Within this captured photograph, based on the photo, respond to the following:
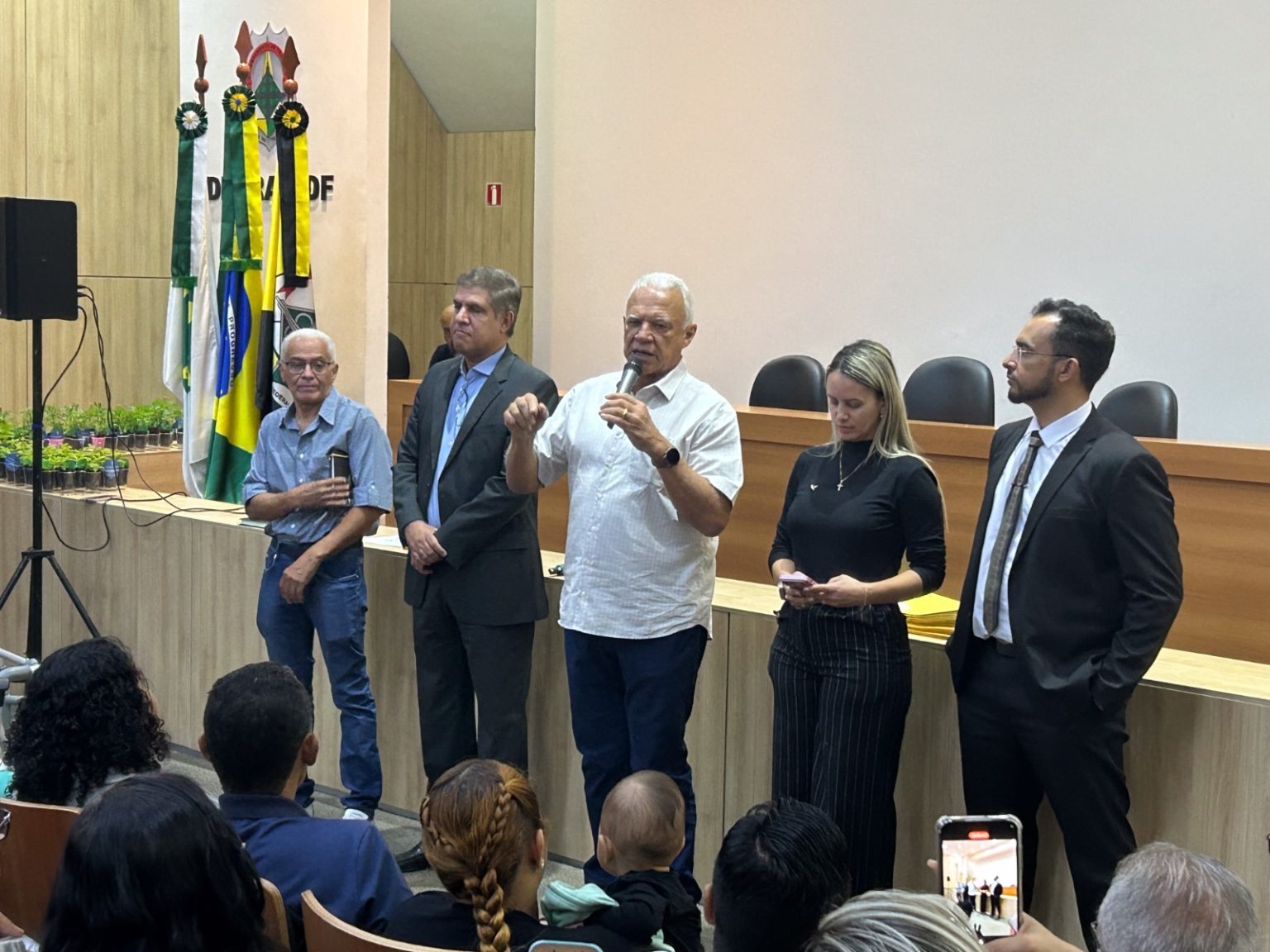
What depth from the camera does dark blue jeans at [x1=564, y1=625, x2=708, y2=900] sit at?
3330mm

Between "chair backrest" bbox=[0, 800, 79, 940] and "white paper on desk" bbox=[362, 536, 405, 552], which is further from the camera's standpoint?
"white paper on desk" bbox=[362, 536, 405, 552]

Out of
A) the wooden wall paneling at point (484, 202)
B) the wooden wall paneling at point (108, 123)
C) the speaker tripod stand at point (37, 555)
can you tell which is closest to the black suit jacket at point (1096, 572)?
the speaker tripod stand at point (37, 555)

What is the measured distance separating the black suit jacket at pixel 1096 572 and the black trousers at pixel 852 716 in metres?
0.31

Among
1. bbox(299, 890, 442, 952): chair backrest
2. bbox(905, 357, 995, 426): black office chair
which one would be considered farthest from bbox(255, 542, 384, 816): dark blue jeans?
bbox(905, 357, 995, 426): black office chair

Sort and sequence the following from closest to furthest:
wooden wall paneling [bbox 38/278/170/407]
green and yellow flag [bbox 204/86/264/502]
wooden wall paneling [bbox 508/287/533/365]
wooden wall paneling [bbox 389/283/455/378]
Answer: green and yellow flag [bbox 204/86/264/502] → wooden wall paneling [bbox 38/278/170/407] → wooden wall paneling [bbox 508/287/533/365] → wooden wall paneling [bbox 389/283/455/378]

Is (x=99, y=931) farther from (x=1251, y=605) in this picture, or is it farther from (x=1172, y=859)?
(x=1251, y=605)

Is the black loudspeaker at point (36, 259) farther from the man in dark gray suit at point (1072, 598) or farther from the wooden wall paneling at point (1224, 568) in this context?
the wooden wall paneling at point (1224, 568)

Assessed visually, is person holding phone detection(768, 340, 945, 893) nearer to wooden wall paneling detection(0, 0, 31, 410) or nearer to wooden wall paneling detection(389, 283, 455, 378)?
wooden wall paneling detection(0, 0, 31, 410)

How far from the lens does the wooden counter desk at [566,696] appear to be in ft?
9.76

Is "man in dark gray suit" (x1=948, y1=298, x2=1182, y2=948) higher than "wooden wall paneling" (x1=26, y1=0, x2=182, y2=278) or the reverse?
the reverse

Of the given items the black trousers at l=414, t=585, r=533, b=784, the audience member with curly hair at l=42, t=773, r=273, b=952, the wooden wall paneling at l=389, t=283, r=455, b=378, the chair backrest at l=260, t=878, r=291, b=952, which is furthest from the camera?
the wooden wall paneling at l=389, t=283, r=455, b=378

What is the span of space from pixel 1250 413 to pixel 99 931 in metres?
5.39

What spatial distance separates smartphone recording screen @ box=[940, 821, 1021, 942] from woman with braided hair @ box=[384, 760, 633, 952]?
524 millimetres

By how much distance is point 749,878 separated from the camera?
1805 mm
